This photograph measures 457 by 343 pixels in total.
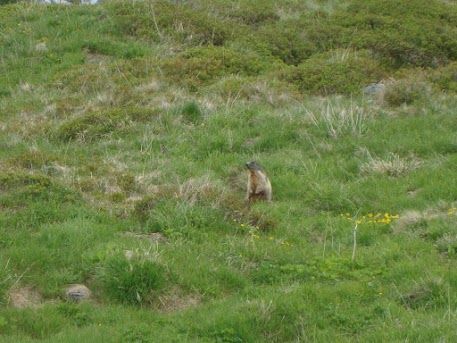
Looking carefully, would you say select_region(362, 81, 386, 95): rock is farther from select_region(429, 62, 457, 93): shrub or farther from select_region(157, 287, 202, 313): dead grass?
select_region(157, 287, 202, 313): dead grass

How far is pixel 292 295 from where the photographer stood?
688 cm

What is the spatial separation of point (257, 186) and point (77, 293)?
3.28m

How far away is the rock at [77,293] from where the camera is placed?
23.4 feet

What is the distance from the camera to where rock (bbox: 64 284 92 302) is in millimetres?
7121

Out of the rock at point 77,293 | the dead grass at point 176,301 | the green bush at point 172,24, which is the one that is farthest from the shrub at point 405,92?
the rock at point 77,293

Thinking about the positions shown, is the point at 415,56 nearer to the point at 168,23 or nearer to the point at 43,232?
the point at 168,23

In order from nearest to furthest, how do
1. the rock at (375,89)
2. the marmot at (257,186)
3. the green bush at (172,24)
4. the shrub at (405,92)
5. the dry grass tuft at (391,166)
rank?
the marmot at (257,186), the dry grass tuft at (391,166), the shrub at (405,92), the rock at (375,89), the green bush at (172,24)

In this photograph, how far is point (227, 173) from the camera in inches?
422

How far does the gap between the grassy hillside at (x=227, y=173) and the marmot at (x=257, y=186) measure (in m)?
0.28

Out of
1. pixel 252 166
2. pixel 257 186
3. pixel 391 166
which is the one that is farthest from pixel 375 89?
pixel 257 186

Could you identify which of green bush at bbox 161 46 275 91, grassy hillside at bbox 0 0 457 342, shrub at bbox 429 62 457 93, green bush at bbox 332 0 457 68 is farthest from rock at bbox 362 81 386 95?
green bush at bbox 161 46 275 91

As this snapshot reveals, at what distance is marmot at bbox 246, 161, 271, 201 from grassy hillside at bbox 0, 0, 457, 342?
282 millimetres

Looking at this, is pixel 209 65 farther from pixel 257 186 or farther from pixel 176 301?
pixel 176 301

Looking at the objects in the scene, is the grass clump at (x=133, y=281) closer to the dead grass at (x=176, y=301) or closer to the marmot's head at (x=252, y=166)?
the dead grass at (x=176, y=301)
